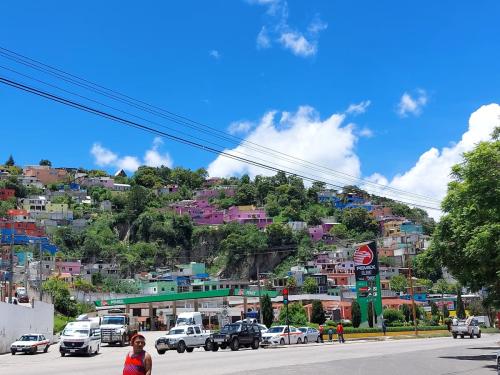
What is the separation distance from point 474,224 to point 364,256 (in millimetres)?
35984

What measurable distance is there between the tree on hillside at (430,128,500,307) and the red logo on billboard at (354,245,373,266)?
31613 mm

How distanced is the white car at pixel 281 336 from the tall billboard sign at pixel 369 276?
56.5ft

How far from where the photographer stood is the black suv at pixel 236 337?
3491 centimetres

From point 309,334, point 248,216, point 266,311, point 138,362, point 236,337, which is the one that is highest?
point 248,216

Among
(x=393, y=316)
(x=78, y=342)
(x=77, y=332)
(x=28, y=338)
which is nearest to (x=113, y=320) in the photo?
(x=28, y=338)

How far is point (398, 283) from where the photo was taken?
13138 centimetres

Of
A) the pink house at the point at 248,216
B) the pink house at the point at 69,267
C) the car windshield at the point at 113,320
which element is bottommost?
the car windshield at the point at 113,320

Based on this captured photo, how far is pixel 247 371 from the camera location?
19234 millimetres

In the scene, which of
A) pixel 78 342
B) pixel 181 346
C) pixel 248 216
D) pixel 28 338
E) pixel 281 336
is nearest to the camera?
pixel 78 342

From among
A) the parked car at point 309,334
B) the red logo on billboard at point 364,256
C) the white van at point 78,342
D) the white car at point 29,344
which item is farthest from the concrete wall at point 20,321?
the red logo on billboard at point 364,256

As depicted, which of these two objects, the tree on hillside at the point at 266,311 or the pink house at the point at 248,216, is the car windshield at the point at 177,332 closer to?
the tree on hillside at the point at 266,311

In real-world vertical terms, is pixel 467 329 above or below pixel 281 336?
below

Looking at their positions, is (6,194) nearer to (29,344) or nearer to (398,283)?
(398,283)

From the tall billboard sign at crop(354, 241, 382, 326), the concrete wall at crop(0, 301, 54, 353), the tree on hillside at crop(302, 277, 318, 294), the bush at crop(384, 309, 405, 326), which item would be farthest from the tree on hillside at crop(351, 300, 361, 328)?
the tree on hillside at crop(302, 277, 318, 294)
